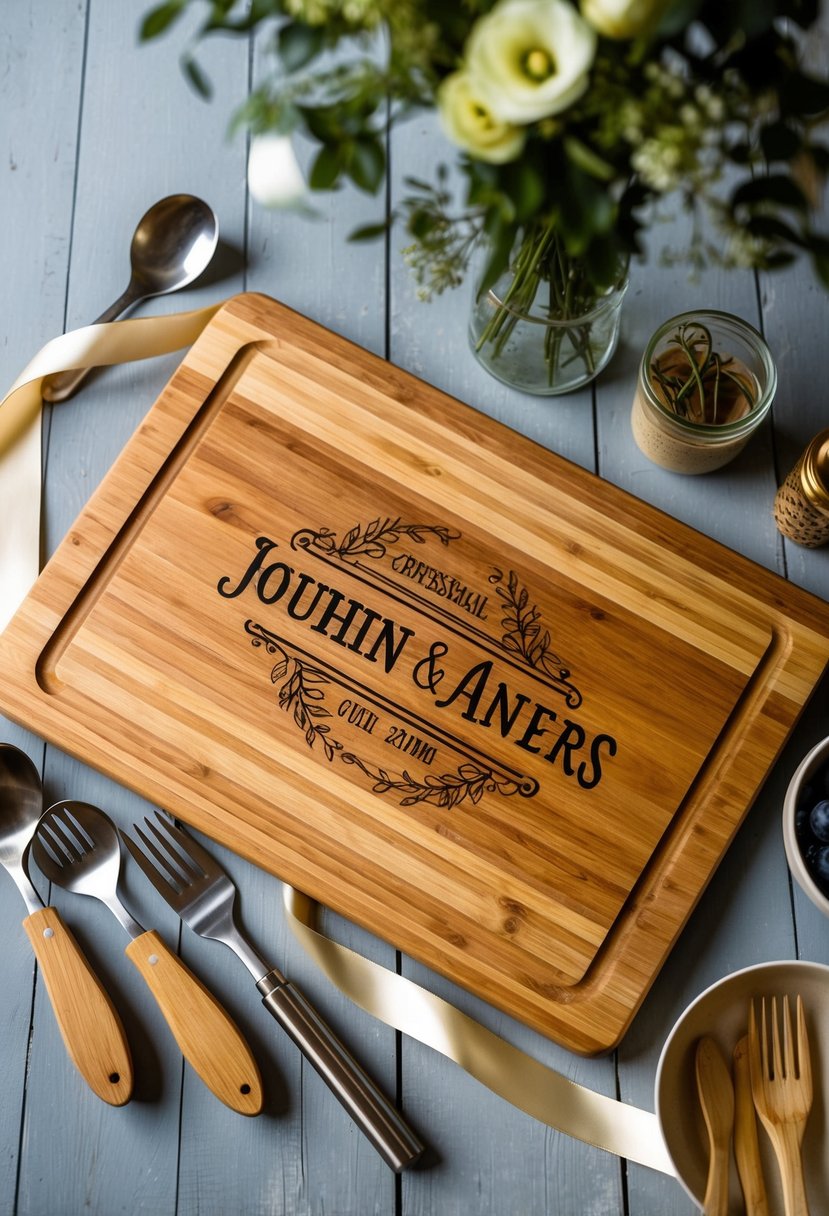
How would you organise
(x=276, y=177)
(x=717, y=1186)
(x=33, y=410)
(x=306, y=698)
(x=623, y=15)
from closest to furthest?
(x=623, y=15), (x=276, y=177), (x=717, y=1186), (x=306, y=698), (x=33, y=410)

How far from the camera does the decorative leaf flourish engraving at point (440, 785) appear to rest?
83cm

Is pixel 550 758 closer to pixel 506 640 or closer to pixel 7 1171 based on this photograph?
pixel 506 640

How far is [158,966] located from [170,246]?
0.69m

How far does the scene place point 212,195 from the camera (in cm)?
100

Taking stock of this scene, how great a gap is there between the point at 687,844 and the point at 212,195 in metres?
0.80

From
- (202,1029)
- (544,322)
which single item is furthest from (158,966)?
(544,322)

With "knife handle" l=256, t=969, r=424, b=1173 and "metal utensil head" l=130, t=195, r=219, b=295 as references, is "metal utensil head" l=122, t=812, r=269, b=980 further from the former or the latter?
"metal utensil head" l=130, t=195, r=219, b=295

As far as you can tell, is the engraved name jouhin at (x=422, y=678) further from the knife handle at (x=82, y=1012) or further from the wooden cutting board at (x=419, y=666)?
the knife handle at (x=82, y=1012)

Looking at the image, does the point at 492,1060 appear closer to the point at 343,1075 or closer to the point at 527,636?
the point at 343,1075

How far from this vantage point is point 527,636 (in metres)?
0.87

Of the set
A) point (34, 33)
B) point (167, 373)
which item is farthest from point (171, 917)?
point (34, 33)

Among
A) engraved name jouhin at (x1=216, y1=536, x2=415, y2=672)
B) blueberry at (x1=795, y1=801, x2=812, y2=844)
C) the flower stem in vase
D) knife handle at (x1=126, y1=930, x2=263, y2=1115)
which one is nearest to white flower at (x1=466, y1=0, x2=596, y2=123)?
the flower stem in vase

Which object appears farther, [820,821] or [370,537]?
[370,537]

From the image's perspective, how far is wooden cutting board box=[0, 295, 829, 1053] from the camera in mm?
823
